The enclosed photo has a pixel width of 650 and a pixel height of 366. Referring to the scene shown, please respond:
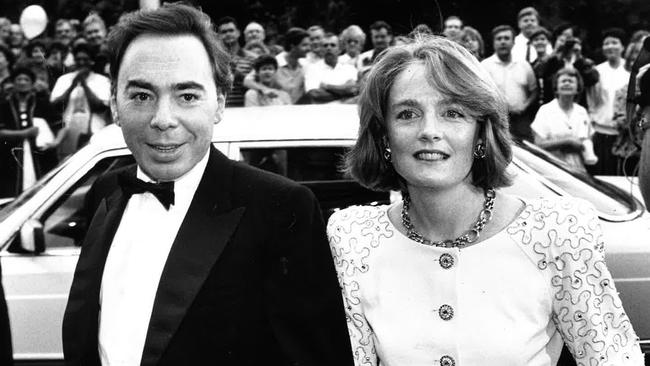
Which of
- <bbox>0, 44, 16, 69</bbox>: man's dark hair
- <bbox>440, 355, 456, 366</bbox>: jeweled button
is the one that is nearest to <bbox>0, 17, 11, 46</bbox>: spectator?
<bbox>0, 44, 16, 69</bbox>: man's dark hair

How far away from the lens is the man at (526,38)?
853 centimetres

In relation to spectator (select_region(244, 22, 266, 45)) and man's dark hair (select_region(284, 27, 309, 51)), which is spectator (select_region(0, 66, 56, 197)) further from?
man's dark hair (select_region(284, 27, 309, 51))

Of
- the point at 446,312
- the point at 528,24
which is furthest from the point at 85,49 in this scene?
the point at 446,312

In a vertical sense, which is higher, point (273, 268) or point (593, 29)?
point (273, 268)

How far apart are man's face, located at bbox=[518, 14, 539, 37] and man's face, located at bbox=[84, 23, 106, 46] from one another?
414 centimetres

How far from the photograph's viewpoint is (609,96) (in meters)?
8.60

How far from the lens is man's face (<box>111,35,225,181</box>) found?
86.1 inches

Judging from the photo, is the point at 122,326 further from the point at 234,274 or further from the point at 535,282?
the point at 535,282

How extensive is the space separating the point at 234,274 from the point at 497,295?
710 mm

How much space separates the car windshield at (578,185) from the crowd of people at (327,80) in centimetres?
210

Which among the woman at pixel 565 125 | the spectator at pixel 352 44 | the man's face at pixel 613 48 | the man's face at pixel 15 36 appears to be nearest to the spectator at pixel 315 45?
the spectator at pixel 352 44

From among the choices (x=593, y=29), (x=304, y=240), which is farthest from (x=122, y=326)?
(x=593, y=29)

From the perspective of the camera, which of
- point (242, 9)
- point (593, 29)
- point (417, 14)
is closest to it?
point (417, 14)

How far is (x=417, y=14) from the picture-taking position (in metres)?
3.90
